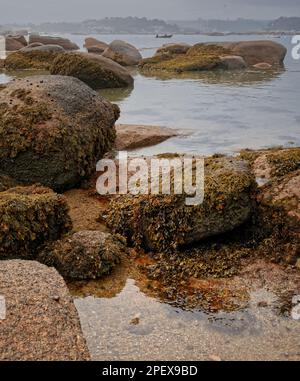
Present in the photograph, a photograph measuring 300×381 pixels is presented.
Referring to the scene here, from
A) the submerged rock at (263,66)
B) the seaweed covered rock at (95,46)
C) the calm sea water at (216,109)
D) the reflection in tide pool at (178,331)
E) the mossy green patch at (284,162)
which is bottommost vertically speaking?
the reflection in tide pool at (178,331)

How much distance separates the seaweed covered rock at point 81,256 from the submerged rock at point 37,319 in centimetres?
65

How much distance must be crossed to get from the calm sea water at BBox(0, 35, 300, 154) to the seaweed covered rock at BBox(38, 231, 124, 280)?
18.3 ft

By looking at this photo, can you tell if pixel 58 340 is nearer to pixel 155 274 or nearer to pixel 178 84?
pixel 155 274

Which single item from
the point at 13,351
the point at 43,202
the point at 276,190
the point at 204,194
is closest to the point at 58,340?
the point at 13,351

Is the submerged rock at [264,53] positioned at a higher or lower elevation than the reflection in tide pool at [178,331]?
higher

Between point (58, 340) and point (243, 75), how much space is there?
29.1 metres

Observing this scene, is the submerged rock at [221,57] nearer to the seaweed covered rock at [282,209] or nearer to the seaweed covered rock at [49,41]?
the seaweed covered rock at [49,41]

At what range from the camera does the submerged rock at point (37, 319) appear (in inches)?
175

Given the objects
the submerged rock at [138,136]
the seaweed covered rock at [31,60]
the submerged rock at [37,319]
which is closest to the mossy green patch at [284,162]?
the submerged rock at [37,319]

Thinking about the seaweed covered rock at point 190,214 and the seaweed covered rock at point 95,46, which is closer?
the seaweed covered rock at point 190,214

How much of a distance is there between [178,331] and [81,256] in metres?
1.72

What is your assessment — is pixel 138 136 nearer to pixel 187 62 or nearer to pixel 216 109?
pixel 216 109

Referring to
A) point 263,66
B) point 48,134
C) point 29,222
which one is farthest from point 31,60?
point 29,222

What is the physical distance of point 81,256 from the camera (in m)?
6.38
